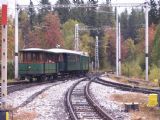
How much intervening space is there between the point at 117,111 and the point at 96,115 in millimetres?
1506

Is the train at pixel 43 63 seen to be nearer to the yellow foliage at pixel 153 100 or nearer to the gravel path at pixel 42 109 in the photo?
the gravel path at pixel 42 109

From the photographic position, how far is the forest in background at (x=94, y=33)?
70081 mm

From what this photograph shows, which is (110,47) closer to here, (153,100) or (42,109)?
(153,100)

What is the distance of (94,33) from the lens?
12050 centimetres

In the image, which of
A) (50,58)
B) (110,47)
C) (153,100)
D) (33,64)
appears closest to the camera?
(153,100)

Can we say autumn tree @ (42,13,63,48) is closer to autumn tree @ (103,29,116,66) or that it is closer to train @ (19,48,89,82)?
autumn tree @ (103,29,116,66)

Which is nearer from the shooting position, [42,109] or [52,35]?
[42,109]

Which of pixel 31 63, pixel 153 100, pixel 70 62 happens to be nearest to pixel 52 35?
pixel 70 62

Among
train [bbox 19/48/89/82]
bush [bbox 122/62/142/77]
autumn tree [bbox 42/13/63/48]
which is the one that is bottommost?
bush [bbox 122/62/142/77]

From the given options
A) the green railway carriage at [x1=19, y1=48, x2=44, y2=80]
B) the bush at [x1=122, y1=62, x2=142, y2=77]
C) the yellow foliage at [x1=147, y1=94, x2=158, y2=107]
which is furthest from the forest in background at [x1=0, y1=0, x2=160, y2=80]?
the yellow foliage at [x1=147, y1=94, x2=158, y2=107]

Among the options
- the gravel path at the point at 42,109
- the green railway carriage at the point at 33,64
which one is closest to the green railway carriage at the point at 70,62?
the green railway carriage at the point at 33,64

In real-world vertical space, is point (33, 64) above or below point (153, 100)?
above

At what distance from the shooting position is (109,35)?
378 feet

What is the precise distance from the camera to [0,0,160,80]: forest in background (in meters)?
70.1
